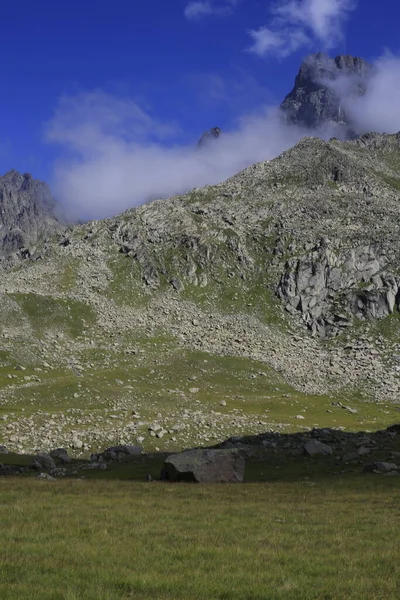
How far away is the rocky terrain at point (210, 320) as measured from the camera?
70.9m

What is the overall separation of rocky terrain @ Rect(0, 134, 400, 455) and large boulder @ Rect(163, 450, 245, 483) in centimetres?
1956

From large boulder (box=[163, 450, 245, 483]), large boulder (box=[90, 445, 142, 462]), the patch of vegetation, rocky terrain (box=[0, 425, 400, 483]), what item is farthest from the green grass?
the patch of vegetation

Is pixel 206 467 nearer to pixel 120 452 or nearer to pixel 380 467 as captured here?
pixel 380 467

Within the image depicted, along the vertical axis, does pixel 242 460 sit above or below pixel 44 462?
above

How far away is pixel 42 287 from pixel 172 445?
91659mm

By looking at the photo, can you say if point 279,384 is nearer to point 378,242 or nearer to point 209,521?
point 378,242

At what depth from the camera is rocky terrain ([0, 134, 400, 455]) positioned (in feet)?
233

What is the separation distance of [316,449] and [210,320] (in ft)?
281

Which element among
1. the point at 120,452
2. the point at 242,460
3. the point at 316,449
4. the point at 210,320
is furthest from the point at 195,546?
the point at 210,320

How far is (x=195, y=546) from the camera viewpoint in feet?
51.9

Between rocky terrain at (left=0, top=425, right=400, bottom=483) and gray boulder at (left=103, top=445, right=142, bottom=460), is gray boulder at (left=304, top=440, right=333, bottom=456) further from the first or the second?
gray boulder at (left=103, top=445, right=142, bottom=460)

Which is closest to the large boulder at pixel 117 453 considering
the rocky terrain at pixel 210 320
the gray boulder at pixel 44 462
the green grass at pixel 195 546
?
the gray boulder at pixel 44 462

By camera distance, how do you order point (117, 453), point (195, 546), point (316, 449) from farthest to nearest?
1. point (117, 453)
2. point (316, 449)
3. point (195, 546)

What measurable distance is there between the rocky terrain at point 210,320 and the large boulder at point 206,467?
→ 1956 cm
